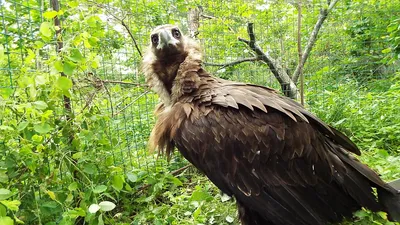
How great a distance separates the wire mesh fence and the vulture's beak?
1.56 ft

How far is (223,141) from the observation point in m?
Result: 2.23

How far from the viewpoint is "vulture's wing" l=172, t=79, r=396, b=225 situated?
224cm

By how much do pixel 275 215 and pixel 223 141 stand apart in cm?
57

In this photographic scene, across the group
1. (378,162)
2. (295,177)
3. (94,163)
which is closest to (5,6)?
(94,163)

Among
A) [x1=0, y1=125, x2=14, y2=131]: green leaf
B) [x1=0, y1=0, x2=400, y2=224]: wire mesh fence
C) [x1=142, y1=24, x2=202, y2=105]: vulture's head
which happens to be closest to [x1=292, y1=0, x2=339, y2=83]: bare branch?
[x1=0, y1=0, x2=400, y2=224]: wire mesh fence

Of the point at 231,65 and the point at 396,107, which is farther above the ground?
the point at 231,65

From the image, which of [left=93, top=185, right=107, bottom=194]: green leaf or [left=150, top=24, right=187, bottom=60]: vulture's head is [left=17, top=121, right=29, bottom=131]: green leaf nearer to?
[left=93, top=185, right=107, bottom=194]: green leaf

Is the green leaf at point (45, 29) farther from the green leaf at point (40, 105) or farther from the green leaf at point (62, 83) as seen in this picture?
the green leaf at point (40, 105)

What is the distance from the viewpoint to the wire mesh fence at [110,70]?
211 centimetres

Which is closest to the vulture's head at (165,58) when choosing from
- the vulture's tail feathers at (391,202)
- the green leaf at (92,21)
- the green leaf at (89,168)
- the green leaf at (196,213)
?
the green leaf at (92,21)

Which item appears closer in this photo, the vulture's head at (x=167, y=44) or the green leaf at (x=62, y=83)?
the green leaf at (x=62, y=83)

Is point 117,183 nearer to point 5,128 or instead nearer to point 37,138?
point 37,138

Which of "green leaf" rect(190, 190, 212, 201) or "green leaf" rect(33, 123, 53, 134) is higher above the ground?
"green leaf" rect(33, 123, 53, 134)

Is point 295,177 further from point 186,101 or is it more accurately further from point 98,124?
point 98,124
